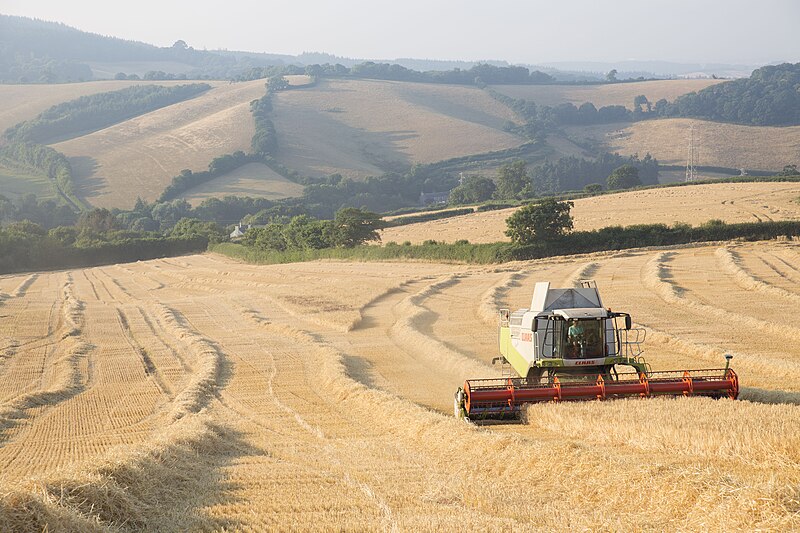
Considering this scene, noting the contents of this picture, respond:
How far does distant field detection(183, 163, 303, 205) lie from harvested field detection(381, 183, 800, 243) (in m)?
46.2

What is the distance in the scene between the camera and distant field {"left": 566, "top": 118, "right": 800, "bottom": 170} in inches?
5674

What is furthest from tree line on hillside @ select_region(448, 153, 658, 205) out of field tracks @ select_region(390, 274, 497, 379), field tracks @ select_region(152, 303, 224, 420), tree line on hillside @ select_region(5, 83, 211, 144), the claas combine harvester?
→ the claas combine harvester

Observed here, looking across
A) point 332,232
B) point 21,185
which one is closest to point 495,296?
point 332,232

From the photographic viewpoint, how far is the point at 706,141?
157000 mm

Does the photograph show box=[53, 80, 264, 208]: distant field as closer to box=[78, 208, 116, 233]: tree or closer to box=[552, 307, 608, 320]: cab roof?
box=[78, 208, 116, 233]: tree

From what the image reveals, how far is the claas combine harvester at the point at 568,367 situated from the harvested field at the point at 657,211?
52.1 meters

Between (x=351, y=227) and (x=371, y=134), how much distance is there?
101 meters

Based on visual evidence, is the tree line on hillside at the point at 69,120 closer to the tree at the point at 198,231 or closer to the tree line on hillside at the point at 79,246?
the tree at the point at 198,231

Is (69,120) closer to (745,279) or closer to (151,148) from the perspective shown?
(151,148)

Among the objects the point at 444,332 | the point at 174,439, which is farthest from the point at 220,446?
the point at 444,332

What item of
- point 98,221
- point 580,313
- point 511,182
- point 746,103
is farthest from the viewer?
point 746,103

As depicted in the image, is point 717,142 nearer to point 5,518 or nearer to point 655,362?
point 655,362

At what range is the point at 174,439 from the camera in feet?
53.1

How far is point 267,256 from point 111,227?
42018mm
